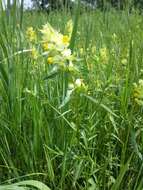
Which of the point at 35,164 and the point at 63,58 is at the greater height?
the point at 63,58

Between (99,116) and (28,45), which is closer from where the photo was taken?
(99,116)

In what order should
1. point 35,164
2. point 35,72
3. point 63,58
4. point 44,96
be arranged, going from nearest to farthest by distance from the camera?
point 63,58
point 35,164
point 44,96
point 35,72

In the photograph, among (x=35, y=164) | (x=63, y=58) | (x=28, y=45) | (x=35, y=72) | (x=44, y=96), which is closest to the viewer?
(x=63, y=58)

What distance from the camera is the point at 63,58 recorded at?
0.95 meters

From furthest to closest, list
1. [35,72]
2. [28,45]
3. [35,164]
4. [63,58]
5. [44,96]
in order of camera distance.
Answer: [28,45] → [35,72] → [44,96] → [35,164] → [63,58]

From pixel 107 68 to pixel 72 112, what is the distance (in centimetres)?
26

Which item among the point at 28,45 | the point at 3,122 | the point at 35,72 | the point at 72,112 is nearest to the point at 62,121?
the point at 72,112

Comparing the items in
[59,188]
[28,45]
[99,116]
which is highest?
[28,45]

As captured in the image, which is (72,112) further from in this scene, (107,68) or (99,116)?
(107,68)

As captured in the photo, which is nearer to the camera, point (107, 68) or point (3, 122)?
point (3, 122)

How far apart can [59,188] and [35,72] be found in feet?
1.44

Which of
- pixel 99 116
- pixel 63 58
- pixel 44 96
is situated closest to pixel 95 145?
pixel 99 116

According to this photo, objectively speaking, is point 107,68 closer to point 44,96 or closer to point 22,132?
point 44,96

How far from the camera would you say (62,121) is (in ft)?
3.72
